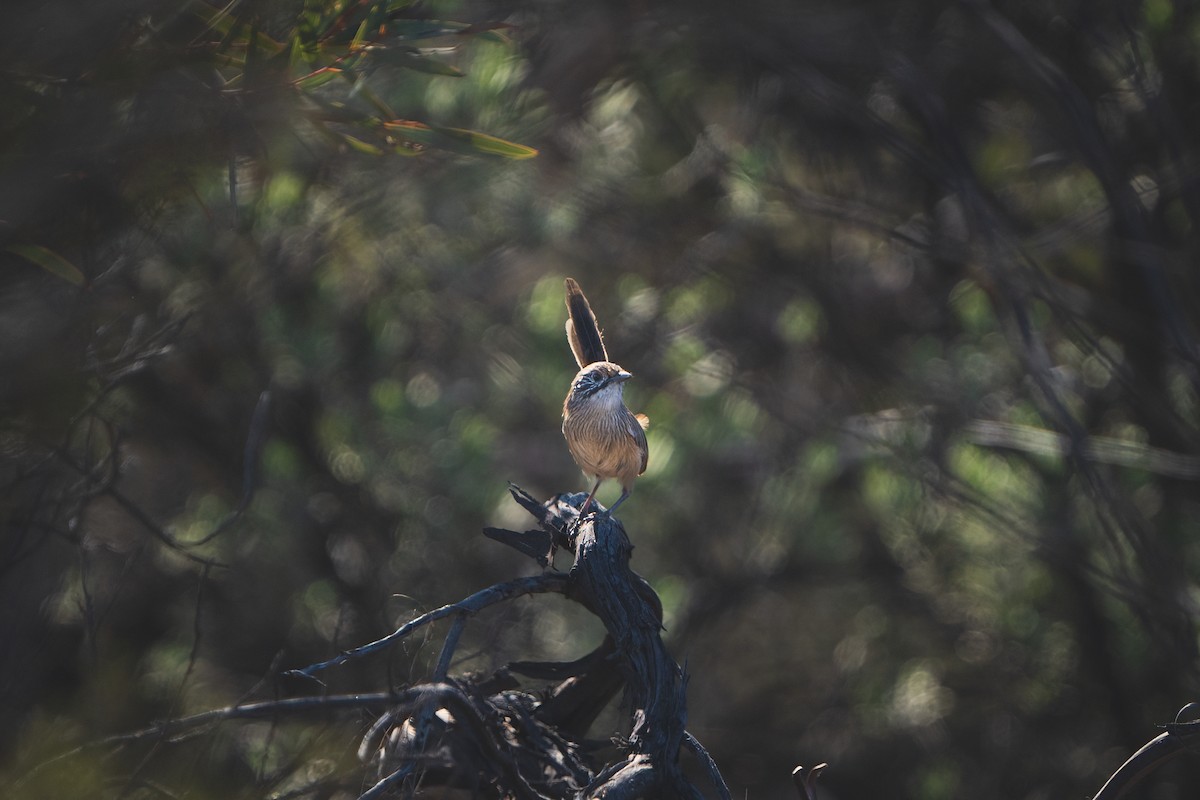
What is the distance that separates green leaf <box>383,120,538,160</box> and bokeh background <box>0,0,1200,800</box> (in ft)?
7.14

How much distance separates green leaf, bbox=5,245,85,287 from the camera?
236 centimetres

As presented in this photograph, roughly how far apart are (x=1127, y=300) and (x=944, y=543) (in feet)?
7.07

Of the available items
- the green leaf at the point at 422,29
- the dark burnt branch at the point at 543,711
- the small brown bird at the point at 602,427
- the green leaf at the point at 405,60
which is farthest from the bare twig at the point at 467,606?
the small brown bird at the point at 602,427

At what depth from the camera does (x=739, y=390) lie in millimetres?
7262

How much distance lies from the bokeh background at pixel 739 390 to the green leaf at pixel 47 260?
287cm

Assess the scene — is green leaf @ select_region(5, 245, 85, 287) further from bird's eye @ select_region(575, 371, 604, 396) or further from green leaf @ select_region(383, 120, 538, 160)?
bird's eye @ select_region(575, 371, 604, 396)

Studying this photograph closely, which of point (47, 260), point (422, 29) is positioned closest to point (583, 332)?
point (422, 29)

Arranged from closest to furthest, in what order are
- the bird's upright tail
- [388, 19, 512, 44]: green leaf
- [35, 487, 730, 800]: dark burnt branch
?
[35, 487, 730, 800]: dark burnt branch, [388, 19, 512, 44]: green leaf, the bird's upright tail

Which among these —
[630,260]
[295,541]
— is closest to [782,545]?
[630,260]

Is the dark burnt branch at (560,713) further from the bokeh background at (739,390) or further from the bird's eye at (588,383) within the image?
the bokeh background at (739,390)

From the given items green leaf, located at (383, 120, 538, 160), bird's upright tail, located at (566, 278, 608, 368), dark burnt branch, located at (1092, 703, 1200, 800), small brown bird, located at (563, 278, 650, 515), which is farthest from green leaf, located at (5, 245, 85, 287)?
dark burnt branch, located at (1092, 703, 1200, 800)

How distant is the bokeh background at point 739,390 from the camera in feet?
20.1

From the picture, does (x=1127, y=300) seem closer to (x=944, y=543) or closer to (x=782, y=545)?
(x=944, y=543)

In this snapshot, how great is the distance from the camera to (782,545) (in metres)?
8.00
